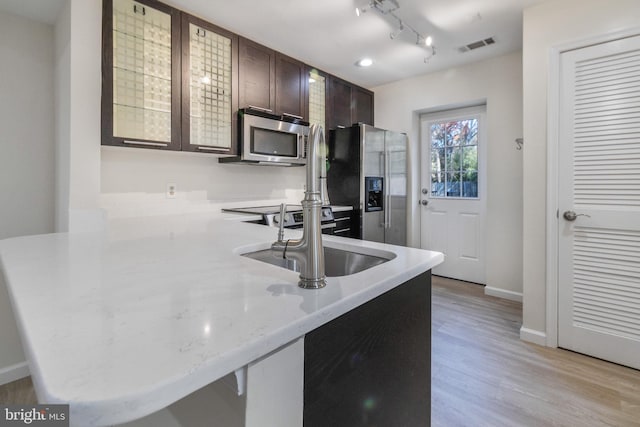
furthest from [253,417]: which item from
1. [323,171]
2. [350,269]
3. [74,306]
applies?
[350,269]

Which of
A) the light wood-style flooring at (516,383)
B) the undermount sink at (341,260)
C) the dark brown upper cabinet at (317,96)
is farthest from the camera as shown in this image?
the dark brown upper cabinet at (317,96)

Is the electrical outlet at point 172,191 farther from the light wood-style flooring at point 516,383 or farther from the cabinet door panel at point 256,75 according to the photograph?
the light wood-style flooring at point 516,383

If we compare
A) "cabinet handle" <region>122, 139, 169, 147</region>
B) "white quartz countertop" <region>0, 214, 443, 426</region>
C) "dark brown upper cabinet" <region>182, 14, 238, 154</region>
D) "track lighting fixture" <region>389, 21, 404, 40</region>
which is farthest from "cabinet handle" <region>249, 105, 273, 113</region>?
"white quartz countertop" <region>0, 214, 443, 426</region>

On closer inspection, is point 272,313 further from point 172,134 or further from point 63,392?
point 172,134

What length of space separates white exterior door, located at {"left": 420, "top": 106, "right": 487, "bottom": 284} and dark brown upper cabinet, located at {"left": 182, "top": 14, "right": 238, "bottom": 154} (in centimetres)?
253

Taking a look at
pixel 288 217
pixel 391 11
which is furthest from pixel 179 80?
pixel 391 11

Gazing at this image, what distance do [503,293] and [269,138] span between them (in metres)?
2.86

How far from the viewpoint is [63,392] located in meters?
0.37

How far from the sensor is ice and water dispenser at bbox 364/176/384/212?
353 cm

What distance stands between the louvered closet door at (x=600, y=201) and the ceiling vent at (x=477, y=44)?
3.01 feet

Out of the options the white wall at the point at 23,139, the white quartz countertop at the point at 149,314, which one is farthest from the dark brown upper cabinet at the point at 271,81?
the white quartz countertop at the point at 149,314

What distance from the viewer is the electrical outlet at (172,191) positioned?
2.67m

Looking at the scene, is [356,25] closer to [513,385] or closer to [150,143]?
[150,143]

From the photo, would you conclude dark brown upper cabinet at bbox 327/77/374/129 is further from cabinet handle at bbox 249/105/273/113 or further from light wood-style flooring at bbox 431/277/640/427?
light wood-style flooring at bbox 431/277/640/427
